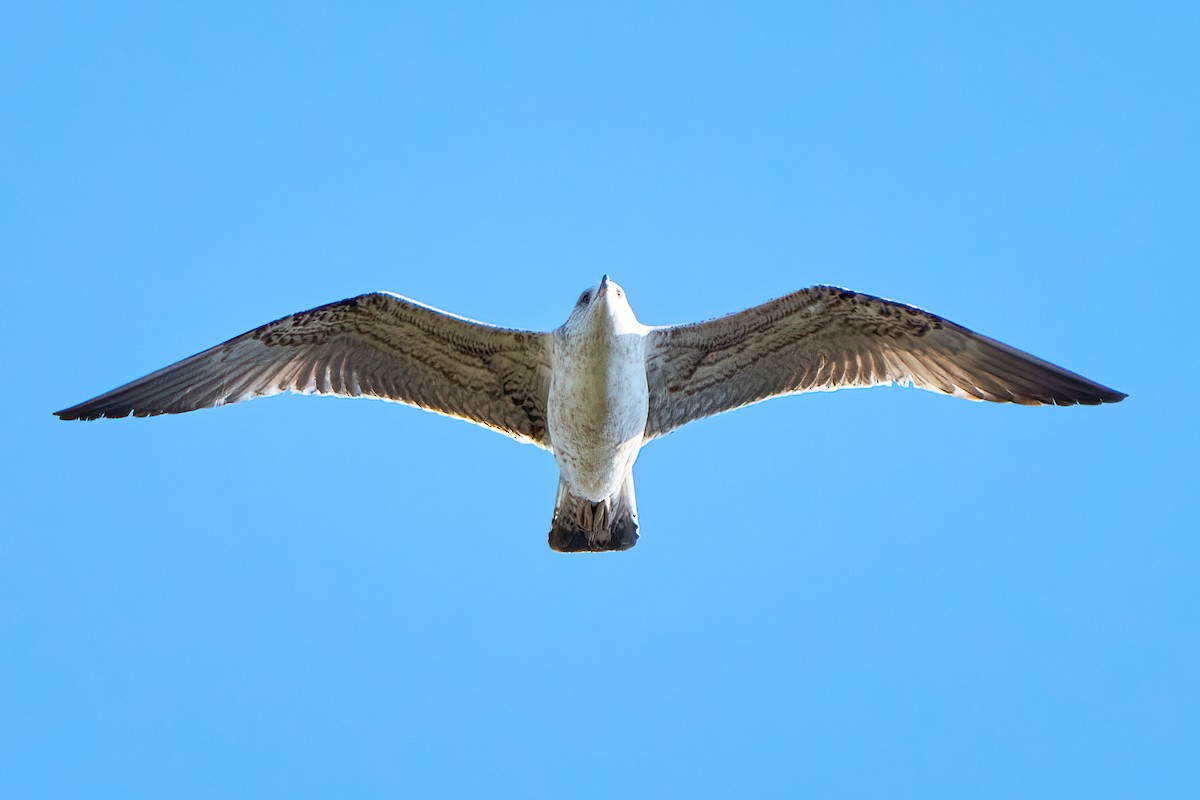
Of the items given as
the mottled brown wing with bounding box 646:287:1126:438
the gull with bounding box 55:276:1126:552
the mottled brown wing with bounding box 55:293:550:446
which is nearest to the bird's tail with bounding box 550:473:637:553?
the gull with bounding box 55:276:1126:552

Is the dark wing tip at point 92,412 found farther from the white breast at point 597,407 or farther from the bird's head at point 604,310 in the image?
the bird's head at point 604,310

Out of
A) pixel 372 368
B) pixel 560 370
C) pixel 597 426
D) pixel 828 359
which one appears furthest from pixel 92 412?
pixel 828 359

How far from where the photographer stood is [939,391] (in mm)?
9102

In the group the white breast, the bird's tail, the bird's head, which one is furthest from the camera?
the bird's tail

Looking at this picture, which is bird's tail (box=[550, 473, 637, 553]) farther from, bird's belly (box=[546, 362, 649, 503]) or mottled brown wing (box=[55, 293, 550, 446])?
mottled brown wing (box=[55, 293, 550, 446])

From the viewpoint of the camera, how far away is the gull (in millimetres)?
8859

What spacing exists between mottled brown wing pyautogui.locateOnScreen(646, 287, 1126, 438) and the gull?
0.01 meters

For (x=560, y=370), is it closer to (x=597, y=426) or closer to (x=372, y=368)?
(x=597, y=426)

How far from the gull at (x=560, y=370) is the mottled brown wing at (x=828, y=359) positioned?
1 centimetres

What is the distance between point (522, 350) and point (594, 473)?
3.75ft

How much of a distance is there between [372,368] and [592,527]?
2191 mm

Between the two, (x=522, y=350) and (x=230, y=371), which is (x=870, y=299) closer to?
(x=522, y=350)

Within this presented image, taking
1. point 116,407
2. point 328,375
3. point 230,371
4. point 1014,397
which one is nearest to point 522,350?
point 328,375

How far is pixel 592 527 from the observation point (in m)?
9.32
